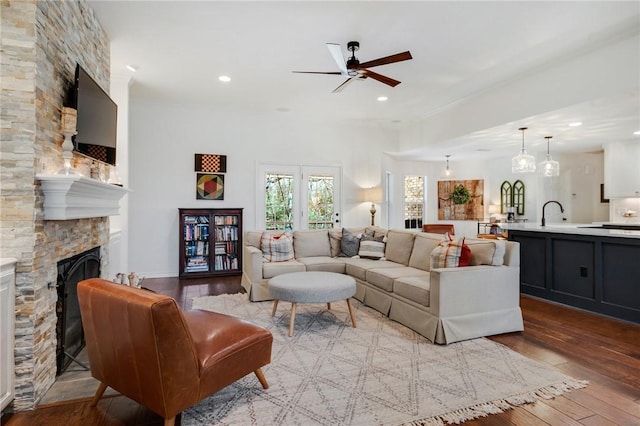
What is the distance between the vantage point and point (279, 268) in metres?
4.39

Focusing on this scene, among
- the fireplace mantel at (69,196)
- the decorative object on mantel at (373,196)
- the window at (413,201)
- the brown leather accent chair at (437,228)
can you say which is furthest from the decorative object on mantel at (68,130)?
the window at (413,201)

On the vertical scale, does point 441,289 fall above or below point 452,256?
below

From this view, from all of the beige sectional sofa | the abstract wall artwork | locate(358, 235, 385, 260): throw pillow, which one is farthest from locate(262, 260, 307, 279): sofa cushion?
the abstract wall artwork

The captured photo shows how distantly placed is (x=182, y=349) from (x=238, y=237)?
4455mm

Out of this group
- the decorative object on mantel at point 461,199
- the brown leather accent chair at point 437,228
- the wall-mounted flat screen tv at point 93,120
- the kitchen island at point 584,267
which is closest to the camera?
the wall-mounted flat screen tv at point 93,120

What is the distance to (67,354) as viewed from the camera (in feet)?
8.42

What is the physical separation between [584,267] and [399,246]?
82.8 inches

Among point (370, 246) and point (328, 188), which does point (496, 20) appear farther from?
point (328, 188)

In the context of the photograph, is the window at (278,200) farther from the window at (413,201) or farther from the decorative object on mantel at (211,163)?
the window at (413,201)

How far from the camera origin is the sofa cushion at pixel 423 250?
12.8ft

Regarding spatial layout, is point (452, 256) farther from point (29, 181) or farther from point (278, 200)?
point (278, 200)

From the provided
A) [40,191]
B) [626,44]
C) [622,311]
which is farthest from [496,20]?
[40,191]

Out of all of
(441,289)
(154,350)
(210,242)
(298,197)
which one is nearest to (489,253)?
(441,289)

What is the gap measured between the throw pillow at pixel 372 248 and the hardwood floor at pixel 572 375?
1828mm
